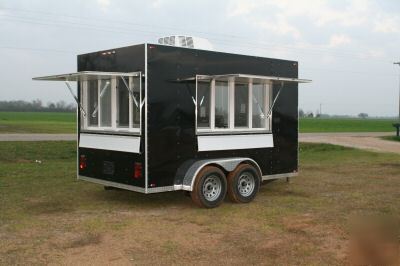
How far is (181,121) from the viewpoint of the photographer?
8.10 meters

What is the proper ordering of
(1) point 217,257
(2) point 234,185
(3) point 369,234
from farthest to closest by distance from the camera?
(2) point 234,185 → (1) point 217,257 → (3) point 369,234

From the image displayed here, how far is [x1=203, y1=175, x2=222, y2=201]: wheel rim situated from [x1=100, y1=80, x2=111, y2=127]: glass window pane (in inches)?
78.4

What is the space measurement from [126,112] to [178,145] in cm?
104

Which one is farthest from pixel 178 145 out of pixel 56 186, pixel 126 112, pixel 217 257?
pixel 56 186

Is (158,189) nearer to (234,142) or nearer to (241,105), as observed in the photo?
(234,142)

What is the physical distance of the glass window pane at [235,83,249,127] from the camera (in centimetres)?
898

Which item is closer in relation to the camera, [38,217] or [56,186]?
[38,217]

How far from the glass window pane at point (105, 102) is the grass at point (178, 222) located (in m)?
1.40

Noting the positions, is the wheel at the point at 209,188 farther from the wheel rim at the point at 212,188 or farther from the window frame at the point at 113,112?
the window frame at the point at 113,112

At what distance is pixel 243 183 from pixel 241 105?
1.40m

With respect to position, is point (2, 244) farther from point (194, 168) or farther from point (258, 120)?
point (258, 120)

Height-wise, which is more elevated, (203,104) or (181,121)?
(203,104)

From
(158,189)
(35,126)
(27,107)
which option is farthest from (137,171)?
(27,107)

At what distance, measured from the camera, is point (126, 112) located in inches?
326
